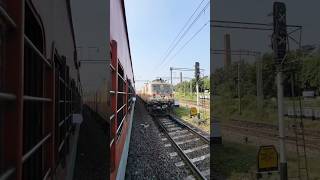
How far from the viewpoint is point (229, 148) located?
520 inches

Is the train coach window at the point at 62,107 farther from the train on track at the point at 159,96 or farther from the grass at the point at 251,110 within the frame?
the train on track at the point at 159,96

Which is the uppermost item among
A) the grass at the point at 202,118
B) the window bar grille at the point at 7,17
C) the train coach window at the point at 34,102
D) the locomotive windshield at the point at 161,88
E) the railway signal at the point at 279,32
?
the railway signal at the point at 279,32

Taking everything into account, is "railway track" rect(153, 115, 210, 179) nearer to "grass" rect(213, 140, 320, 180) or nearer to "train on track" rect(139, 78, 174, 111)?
"grass" rect(213, 140, 320, 180)

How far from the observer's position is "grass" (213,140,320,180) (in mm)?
8750

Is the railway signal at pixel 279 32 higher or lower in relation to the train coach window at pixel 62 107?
higher

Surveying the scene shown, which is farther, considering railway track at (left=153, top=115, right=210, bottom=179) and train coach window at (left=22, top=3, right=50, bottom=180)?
railway track at (left=153, top=115, right=210, bottom=179)

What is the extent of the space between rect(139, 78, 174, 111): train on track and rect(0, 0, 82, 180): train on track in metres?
24.6

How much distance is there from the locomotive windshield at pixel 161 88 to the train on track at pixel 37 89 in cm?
2597

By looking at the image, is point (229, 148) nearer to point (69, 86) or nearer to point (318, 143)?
point (318, 143)

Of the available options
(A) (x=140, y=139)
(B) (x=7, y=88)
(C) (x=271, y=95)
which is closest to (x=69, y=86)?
(B) (x=7, y=88)

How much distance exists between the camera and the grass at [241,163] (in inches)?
344

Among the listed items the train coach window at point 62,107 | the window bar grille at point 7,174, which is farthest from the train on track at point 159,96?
the window bar grille at point 7,174

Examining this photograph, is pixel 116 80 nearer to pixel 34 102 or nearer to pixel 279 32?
pixel 34 102

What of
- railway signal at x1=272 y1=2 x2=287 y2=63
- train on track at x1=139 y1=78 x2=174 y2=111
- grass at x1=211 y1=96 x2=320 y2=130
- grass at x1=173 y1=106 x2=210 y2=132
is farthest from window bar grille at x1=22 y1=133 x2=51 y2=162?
train on track at x1=139 y1=78 x2=174 y2=111
